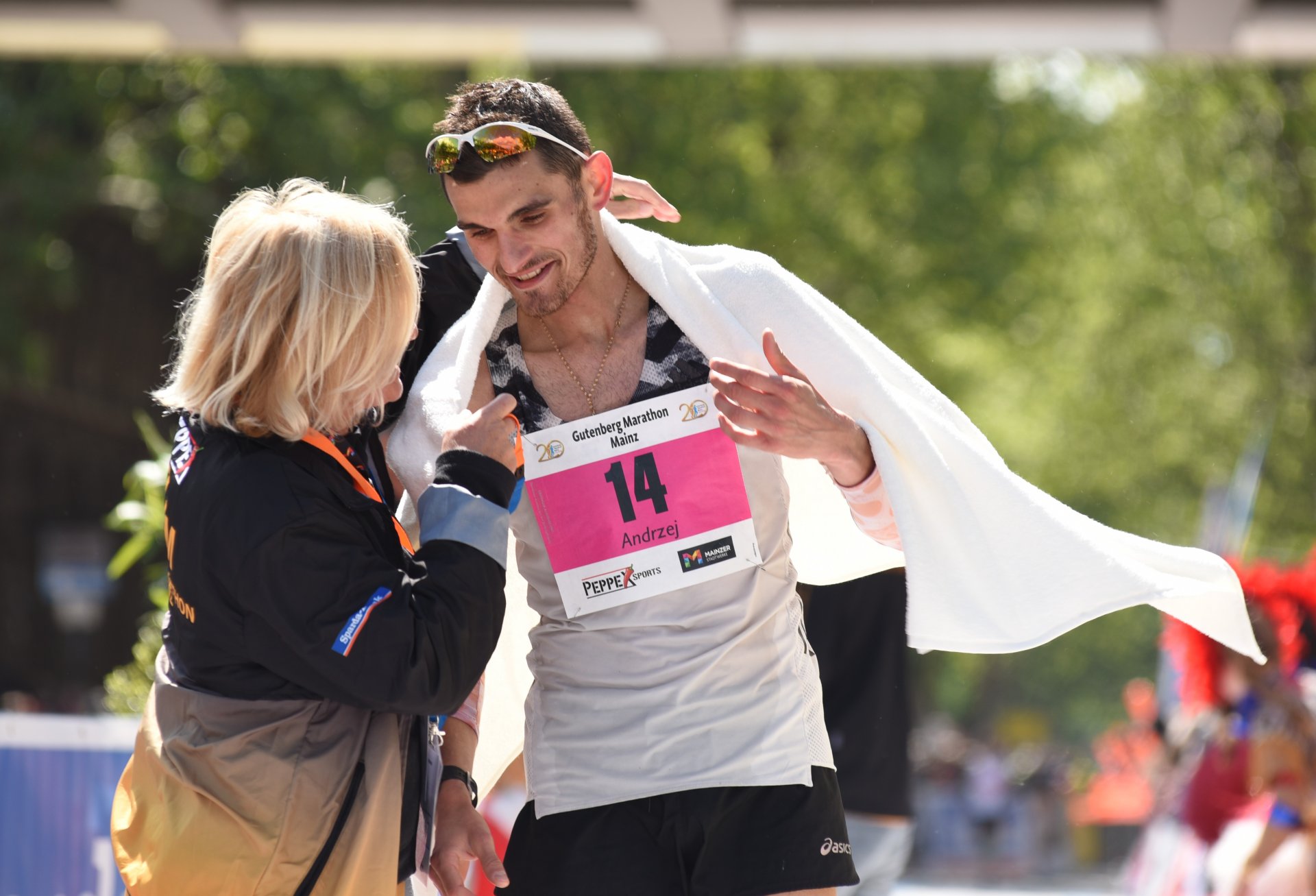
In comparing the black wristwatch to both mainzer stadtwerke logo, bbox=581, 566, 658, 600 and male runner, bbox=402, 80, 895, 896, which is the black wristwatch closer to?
male runner, bbox=402, 80, 895, 896

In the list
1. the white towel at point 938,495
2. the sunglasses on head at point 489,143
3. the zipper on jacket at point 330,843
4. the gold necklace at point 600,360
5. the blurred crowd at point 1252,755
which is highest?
the sunglasses on head at point 489,143

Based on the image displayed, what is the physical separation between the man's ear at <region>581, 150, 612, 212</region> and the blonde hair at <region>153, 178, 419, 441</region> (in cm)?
59

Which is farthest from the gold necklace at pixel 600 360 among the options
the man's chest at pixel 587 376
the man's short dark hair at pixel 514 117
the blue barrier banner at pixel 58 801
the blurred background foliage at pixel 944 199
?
the blurred background foliage at pixel 944 199

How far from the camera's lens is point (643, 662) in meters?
2.53

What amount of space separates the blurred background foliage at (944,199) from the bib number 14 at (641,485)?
31.5ft

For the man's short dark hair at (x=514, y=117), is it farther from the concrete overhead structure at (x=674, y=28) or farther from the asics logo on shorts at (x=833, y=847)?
the concrete overhead structure at (x=674, y=28)

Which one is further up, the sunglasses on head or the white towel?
the sunglasses on head

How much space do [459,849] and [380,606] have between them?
2.16 ft

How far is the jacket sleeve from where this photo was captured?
1970mm

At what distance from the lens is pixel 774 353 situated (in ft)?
7.82

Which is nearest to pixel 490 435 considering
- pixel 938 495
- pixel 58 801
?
pixel 938 495

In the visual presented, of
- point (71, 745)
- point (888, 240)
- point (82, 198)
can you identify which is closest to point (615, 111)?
point (888, 240)

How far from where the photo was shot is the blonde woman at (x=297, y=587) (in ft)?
6.52

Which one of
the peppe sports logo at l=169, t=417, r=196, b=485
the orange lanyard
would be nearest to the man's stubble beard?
the orange lanyard
